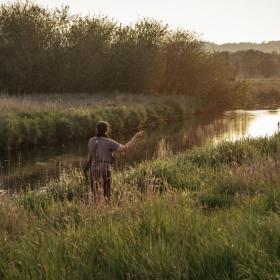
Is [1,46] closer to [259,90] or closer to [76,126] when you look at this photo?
[76,126]

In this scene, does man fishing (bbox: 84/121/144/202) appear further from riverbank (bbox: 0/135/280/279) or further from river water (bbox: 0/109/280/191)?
river water (bbox: 0/109/280/191)

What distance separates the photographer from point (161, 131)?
111 ft

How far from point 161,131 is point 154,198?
26.1 meters

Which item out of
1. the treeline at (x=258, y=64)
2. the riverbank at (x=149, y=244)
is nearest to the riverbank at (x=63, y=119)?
the riverbank at (x=149, y=244)

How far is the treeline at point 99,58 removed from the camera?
152 ft

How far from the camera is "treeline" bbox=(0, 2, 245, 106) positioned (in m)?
46.3

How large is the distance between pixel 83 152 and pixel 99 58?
2757 cm

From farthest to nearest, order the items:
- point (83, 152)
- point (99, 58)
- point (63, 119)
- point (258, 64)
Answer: point (258, 64) < point (99, 58) < point (63, 119) < point (83, 152)

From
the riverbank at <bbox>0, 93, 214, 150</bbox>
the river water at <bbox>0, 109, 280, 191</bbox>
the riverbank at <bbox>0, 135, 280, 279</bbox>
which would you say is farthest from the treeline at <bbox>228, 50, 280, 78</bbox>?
the riverbank at <bbox>0, 135, 280, 279</bbox>

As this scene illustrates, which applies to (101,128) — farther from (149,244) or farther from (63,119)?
(63,119)

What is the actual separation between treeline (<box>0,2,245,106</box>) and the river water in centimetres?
1630

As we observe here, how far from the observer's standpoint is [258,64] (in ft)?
376

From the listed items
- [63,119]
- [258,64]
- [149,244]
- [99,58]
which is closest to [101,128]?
[149,244]

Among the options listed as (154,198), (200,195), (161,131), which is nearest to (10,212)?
(154,198)
